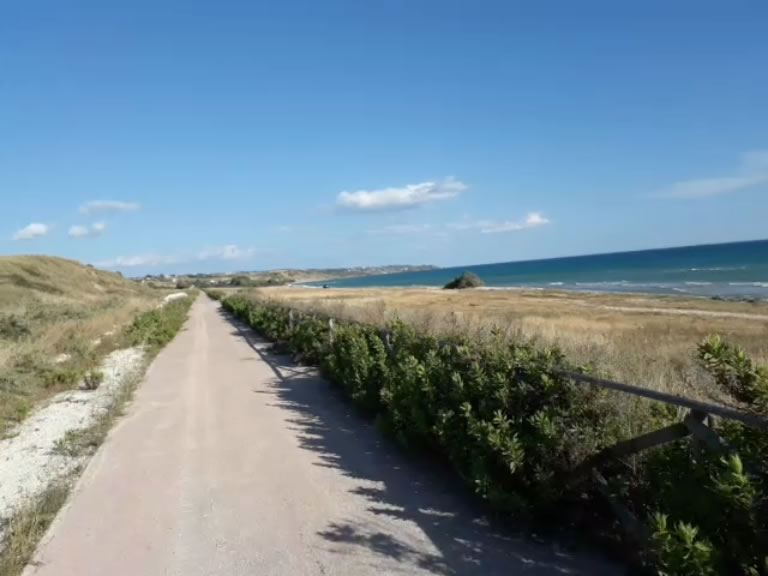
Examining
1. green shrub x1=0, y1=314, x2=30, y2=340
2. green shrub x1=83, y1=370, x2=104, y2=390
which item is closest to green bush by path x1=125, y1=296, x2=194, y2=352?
green shrub x1=0, y1=314, x2=30, y2=340

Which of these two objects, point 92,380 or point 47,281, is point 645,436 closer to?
point 92,380

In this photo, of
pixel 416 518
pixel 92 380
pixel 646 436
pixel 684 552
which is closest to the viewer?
pixel 684 552

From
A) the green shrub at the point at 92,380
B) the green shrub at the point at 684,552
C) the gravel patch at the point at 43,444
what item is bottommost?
the gravel patch at the point at 43,444

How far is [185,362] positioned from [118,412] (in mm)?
6810

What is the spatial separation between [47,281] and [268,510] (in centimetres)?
5910

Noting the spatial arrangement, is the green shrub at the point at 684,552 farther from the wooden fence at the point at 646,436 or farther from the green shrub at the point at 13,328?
the green shrub at the point at 13,328

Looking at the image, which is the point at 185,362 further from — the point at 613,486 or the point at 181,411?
the point at 613,486

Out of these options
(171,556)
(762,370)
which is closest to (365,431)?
(171,556)

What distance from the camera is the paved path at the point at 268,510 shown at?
4492 millimetres

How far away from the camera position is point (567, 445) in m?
4.60

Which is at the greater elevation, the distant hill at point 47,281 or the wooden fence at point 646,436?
the distant hill at point 47,281

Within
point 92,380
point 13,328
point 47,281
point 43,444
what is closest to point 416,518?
point 43,444

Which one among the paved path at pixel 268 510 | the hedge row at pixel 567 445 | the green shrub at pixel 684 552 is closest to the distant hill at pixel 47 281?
the paved path at pixel 268 510

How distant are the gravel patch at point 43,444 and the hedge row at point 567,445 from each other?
4.19 m
